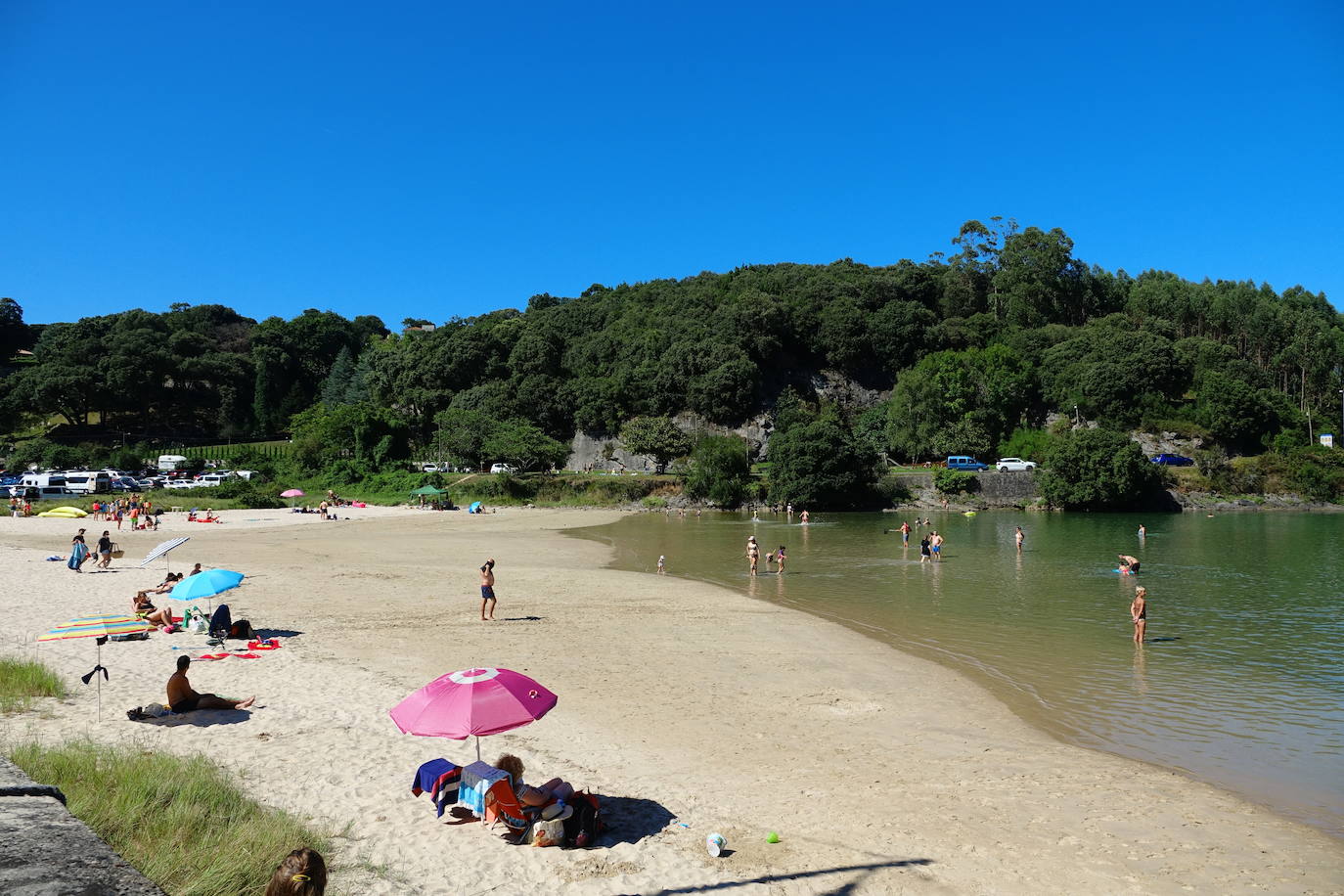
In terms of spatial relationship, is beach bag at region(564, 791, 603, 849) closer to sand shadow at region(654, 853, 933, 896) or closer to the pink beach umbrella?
the pink beach umbrella

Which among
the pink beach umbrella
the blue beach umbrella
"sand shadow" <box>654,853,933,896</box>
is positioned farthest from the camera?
the blue beach umbrella

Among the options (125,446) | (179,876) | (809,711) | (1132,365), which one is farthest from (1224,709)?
(125,446)

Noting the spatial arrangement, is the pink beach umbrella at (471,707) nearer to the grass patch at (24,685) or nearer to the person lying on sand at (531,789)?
the person lying on sand at (531,789)

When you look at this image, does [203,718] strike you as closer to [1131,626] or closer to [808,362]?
[1131,626]

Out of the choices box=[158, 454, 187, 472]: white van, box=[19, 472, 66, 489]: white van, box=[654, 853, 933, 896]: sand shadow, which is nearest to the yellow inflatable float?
box=[19, 472, 66, 489]: white van

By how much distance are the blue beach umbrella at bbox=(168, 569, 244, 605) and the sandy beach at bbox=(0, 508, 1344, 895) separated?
106cm

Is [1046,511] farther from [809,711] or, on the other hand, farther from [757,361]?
[809,711]

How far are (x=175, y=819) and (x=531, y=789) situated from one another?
322 centimetres

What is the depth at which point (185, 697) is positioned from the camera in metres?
11.0

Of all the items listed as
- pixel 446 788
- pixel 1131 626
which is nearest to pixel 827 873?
pixel 446 788

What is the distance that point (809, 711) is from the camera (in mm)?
12852

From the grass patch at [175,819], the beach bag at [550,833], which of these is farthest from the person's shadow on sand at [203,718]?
the beach bag at [550,833]

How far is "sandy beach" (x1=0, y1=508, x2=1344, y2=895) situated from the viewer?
24.8 ft

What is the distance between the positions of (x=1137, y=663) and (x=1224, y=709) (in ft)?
10.1
